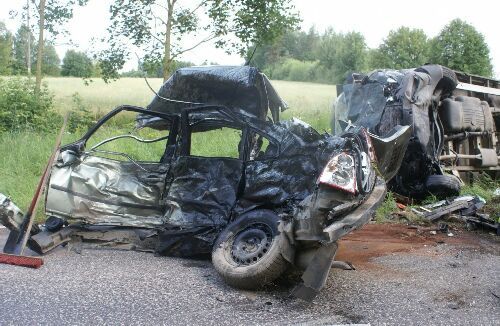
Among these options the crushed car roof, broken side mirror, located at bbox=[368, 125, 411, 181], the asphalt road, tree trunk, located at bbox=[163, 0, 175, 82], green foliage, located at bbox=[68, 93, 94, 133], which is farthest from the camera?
green foliage, located at bbox=[68, 93, 94, 133]

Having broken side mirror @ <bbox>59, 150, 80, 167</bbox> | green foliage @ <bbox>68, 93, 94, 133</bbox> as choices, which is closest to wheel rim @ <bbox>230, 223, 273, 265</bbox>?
broken side mirror @ <bbox>59, 150, 80, 167</bbox>

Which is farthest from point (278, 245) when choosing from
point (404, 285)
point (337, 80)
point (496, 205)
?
point (337, 80)

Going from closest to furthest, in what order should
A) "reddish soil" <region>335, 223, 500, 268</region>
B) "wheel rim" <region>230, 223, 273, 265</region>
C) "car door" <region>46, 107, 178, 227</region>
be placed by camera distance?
"wheel rim" <region>230, 223, 273, 265</region>, "car door" <region>46, 107, 178, 227</region>, "reddish soil" <region>335, 223, 500, 268</region>

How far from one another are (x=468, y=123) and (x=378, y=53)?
33804mm

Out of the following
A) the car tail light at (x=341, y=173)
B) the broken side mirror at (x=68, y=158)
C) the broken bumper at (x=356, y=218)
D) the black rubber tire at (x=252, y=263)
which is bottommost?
the black rubber tire at (x=252, y=263)

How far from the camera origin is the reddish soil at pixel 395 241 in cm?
549

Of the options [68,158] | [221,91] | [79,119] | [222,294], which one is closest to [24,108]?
[79,119]

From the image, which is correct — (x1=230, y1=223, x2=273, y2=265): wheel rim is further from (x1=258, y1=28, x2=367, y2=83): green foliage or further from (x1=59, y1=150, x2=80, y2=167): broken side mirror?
(x1=258, y1=28, x2=367, y2=83): green foliage

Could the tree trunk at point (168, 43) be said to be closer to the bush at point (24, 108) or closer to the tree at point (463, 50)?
the bush at point (24, 108)

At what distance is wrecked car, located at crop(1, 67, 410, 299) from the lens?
391 cm

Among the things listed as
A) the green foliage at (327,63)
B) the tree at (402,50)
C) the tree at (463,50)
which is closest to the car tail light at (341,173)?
the tree at (463,50)

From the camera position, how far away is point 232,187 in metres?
4.93

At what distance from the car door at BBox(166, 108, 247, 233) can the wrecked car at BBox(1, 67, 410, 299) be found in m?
0.01

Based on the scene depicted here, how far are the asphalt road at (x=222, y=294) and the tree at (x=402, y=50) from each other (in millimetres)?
35797
